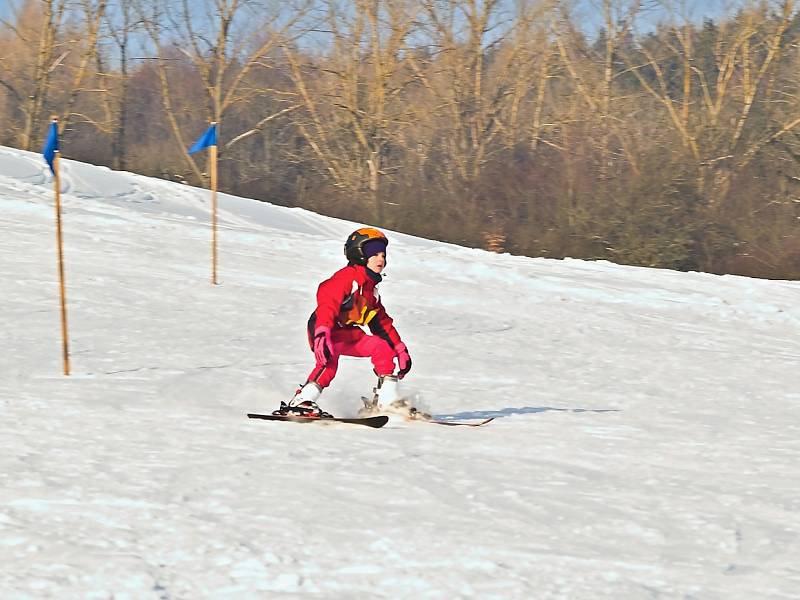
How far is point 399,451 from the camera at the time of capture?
6281mm

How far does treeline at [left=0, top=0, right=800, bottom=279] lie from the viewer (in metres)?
24.4

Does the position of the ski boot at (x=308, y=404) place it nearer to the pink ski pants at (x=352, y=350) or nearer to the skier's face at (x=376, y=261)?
the pink ski pants at (x=352, y=350)

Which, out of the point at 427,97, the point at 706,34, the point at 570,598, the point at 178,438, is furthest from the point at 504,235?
the point at 570,598

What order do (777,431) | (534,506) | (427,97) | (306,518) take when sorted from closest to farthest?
(306,518), (534,506), (777,431), (427,97)

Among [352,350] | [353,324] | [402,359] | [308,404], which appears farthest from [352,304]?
[308,404]

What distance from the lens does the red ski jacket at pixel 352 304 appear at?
22.4 feet

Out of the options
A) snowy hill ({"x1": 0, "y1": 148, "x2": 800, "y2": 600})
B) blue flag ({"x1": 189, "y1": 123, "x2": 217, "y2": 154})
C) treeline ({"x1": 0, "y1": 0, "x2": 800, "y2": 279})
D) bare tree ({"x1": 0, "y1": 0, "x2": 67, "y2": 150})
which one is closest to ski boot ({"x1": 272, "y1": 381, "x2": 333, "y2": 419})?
snowy hill ({"x1": 0, "y1": 148, "x2": 800, "y2": 600})

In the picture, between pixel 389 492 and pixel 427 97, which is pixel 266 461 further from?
pixel 427 97

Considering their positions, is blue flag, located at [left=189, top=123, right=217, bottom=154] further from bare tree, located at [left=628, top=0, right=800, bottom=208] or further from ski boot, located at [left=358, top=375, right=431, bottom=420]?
bare tree, located at [left=628, top=0, right=800, bottom=208]

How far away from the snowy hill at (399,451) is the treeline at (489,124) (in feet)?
28.7

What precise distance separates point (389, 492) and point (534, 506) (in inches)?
26.9

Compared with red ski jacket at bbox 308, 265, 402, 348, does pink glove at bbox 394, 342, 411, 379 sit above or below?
below

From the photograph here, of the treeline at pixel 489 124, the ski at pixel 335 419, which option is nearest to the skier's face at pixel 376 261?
the ski at pixel 335 419

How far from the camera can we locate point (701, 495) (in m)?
5.65
